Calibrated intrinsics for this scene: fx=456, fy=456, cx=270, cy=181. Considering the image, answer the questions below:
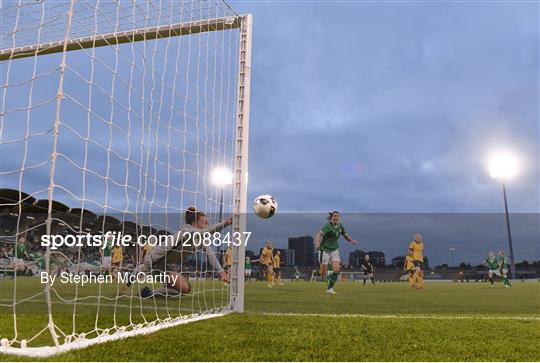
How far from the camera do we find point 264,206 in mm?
6258

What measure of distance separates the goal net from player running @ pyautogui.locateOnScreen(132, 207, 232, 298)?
0.04m

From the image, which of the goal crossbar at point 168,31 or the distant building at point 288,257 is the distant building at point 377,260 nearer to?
the distant building at point 288,257

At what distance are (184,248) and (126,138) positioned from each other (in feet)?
9.71

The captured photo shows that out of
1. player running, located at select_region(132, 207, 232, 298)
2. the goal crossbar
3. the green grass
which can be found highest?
the goal crossbar

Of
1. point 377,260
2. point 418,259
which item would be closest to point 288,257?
point 377,260

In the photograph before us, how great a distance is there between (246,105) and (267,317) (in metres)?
2.91

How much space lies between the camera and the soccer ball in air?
6215 millimetres

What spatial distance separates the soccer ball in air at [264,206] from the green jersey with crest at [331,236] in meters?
5.43

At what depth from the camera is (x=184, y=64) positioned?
18.7ft

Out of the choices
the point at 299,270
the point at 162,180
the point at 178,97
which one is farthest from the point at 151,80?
the point at 299,270

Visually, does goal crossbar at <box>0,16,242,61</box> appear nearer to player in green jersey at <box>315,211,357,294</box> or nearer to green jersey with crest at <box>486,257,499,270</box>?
player in green jersey at <box>315,211,357,294</box>

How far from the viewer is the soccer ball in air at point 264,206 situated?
6215 millimetres

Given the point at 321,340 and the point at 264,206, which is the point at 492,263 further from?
the point at 321,340

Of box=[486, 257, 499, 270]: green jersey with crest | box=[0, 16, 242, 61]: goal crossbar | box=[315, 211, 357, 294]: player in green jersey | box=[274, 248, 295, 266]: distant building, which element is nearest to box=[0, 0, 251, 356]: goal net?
box=[0, 16, 242, 61]: goal crossbar
